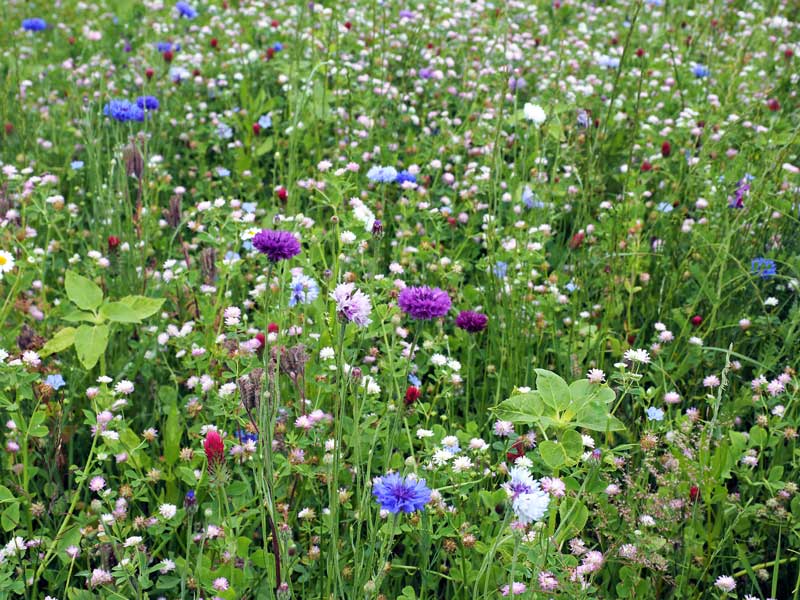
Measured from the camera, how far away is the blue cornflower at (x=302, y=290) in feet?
7.07

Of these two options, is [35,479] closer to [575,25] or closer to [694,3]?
[575,25]

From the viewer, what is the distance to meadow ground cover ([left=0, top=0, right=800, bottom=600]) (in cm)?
163

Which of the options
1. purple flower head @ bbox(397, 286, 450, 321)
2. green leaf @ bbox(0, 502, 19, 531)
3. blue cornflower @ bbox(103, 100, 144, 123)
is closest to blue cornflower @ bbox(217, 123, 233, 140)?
blue cornflower @ bbox(103, 100, 144, 123)

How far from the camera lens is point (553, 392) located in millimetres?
1503

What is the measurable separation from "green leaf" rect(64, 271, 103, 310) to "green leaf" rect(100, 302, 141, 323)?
30 millimetres

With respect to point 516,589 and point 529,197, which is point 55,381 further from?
point 529,197

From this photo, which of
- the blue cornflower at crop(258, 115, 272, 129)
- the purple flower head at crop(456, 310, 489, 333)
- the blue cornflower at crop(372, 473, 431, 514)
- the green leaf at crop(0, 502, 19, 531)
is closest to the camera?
the blue cornflower at crop(372, 473, 431, 514)

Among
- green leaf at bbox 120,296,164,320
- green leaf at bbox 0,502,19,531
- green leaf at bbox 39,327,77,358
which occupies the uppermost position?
green leaf at bbox 120,296,164,320

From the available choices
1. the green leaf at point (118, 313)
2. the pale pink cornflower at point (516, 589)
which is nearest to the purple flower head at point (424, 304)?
the pale pink cornflower at point (516, 589)

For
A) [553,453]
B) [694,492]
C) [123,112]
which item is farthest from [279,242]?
[123,112]

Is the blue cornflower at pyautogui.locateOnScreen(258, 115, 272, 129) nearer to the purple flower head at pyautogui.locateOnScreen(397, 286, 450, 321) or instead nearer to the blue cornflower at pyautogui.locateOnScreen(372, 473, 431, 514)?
the purple flower head at pyautogui.locateOnScreen(397, 286, 450, 321)

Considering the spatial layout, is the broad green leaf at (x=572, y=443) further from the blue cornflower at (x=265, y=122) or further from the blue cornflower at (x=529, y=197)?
the blue cornflower at (x=265, y=122)

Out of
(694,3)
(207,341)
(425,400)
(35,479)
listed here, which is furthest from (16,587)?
(694,3)

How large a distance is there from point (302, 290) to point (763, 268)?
1.48 m
